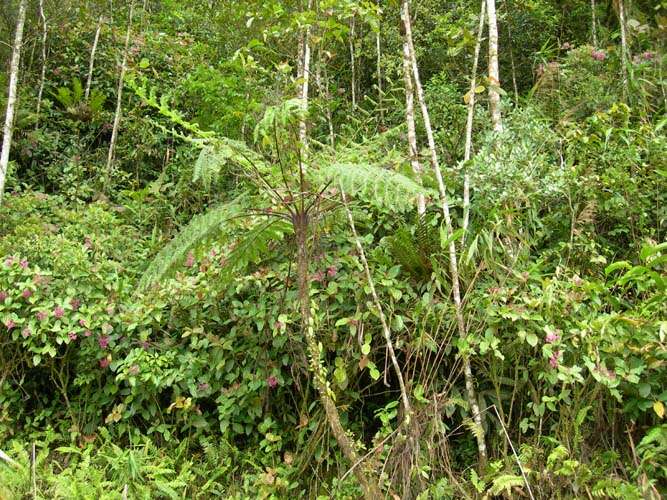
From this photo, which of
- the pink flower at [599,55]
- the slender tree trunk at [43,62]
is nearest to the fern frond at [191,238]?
the pink flower at [599,55]

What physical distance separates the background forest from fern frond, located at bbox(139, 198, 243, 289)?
17 mm

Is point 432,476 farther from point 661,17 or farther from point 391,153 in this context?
point 661,17

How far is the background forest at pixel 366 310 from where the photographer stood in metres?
3.09

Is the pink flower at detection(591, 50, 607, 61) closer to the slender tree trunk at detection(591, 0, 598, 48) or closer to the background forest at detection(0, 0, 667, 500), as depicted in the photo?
the background forest at detection(0, 0, 667, 500)

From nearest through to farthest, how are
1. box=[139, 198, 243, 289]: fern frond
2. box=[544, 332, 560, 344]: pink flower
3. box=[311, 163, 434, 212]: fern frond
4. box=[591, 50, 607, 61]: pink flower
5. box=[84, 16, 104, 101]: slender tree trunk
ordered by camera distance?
box=[311, 163, 434, 212]: fern frond < box=[139, 198, 243, 289]: fern frond < box=[544, 332, 560, 344]: pink flower < box=[591, 50, 607, 61]: pink flower < box=[84, 16, 104, 101]: slender tree trunk

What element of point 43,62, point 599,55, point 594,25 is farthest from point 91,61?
point 594,25

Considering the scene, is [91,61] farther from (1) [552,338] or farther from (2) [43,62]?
(1) [552,338]

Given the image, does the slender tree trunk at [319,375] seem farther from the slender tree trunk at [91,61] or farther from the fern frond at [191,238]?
the slender tree trunk at [91,61]

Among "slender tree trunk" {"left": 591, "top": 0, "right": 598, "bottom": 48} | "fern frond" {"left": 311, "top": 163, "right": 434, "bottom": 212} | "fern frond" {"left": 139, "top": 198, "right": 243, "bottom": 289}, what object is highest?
"slender tree trunk" {"left": 591, "top": 0, "right": 598, "bottom": 48}

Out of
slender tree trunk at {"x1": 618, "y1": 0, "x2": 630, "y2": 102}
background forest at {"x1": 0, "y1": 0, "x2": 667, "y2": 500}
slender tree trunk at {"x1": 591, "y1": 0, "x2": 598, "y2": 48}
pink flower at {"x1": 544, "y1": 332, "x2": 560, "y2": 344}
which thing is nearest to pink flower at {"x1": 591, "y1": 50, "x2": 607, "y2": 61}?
background forest at {"x1": 0, "y1": 0, "x2": 667, "y2": 500}

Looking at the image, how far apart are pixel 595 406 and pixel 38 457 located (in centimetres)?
363

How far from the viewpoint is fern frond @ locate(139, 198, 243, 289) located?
9.95ft

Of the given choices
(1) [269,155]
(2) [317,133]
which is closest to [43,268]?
(1) [269,155]

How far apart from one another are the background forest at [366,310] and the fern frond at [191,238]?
17 mm
